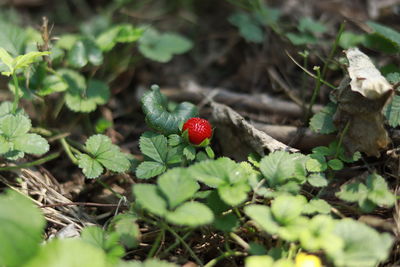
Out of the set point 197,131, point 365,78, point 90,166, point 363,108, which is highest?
point 365,78

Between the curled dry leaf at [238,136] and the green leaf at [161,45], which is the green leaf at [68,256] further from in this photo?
the green leaf at [161,45]

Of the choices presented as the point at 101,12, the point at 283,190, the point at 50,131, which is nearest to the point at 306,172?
the point at 283,190

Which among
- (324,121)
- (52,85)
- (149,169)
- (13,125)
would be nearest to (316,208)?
(324,121)

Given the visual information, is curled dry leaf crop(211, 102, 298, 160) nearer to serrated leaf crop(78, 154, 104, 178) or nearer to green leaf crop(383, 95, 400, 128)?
green leaf crop(383, 95, 400, 128)

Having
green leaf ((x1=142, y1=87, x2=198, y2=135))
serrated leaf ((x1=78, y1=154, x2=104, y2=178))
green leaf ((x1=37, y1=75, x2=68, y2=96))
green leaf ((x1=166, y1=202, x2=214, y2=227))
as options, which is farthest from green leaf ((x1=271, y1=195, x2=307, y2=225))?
green leaf ((x1=37, y1=75, x2=68, y2=96))

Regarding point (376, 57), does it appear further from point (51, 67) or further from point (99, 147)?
point (51, 67)

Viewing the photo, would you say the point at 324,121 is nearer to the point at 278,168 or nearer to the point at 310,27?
the point at 278,168
